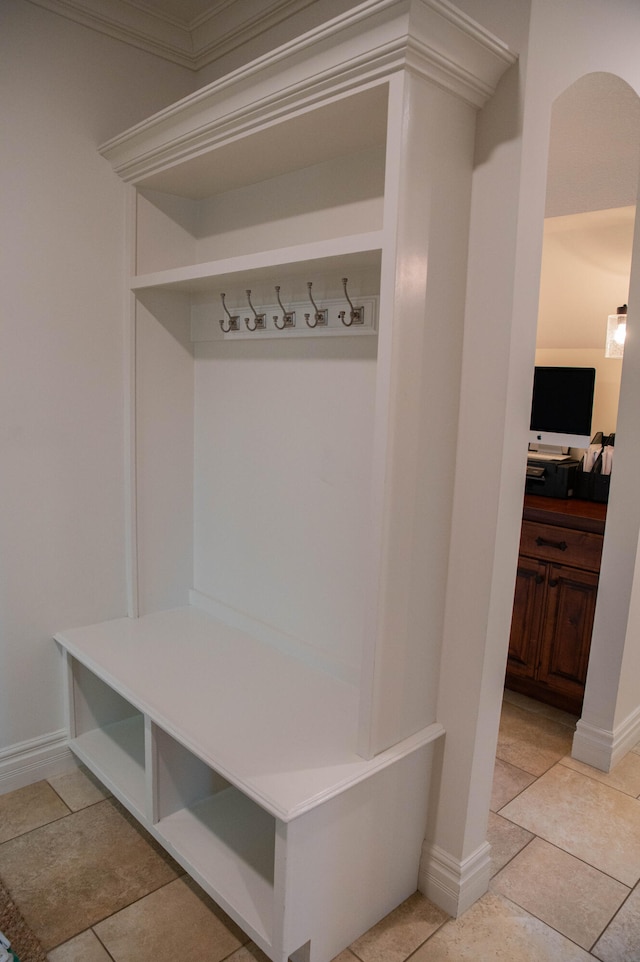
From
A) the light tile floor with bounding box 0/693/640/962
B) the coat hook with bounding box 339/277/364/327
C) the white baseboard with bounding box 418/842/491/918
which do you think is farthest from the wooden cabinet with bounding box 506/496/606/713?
the coat hook with bounding box 339/277/364/327

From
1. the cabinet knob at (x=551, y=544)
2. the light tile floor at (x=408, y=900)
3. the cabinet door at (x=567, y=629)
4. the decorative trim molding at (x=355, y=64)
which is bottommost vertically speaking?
the light tile floor at (x=408, y=900)

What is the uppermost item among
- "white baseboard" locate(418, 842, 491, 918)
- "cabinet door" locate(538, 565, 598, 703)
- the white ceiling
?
the white ceiling

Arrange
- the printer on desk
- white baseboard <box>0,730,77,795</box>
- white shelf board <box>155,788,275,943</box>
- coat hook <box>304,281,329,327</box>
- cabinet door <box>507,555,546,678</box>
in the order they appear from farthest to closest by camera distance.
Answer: the printer on desk
cabinet door <box>507,555,546,678</box>
white baseboard <box>0,730,77,795</box>
coat hook <box>304,281,329,327</box>
white shelf board <box>155,788,275,943</box>

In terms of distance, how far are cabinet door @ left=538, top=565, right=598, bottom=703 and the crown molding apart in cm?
226

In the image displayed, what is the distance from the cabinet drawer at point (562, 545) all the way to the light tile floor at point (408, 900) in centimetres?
84

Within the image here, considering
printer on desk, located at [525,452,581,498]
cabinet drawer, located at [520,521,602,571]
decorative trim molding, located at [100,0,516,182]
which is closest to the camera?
decorative trim molding, located at [100,0,516,182]

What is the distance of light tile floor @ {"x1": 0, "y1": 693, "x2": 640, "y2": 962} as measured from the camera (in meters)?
1.66

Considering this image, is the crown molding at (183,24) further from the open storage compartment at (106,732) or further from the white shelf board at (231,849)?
the white shelf board at (231,849)

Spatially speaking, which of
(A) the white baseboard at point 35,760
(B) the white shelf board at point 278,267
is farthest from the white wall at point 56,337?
(B) the white shelf board at point 278,267

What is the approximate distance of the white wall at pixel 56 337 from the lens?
203 centimetres

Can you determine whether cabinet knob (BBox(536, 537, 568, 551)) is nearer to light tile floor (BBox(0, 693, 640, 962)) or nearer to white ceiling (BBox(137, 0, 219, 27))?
light tile floor (BBox(0, 693, 640, 962))

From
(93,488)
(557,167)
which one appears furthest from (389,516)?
(557,167)

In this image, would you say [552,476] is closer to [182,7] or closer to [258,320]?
[258,320]

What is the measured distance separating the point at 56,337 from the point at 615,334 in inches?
104
